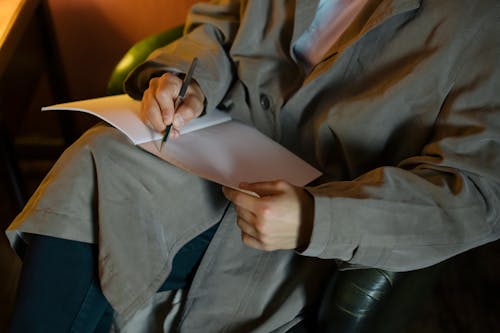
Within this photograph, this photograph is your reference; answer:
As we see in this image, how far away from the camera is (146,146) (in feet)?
2.53

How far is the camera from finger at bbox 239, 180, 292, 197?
650 mm

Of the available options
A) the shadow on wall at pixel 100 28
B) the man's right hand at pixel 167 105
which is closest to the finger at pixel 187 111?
the man's right hand at pixel 167 105

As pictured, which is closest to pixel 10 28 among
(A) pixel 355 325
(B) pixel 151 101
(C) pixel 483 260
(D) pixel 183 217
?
(B) pixel 151 101

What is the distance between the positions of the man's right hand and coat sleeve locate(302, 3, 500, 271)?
0.92 ft

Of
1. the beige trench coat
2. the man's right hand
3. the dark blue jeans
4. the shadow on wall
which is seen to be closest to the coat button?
the beige trench coat

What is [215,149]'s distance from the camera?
82 centimetres

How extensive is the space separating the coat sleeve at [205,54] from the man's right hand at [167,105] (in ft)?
0.12

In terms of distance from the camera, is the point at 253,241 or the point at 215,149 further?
the point at 215,149

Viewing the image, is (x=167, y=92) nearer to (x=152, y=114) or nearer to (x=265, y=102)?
(x=152, y=114)

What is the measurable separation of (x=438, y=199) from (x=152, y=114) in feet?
1.46

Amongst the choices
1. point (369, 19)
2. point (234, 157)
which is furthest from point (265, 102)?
point (369, 19)

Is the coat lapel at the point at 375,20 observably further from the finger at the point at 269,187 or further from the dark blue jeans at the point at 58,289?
the dark blue jeans at the point at 58,289

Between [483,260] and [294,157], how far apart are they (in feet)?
2.95

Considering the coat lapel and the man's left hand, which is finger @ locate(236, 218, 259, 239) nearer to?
the man's left hand
